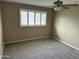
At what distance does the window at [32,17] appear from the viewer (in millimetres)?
5066

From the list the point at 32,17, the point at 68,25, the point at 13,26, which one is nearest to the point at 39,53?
the point at 13,26

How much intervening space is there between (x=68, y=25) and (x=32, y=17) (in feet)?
7.46

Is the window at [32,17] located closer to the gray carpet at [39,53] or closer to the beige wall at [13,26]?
the beige wall at [13,26]

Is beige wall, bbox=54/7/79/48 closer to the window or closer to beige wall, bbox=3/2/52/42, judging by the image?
the window

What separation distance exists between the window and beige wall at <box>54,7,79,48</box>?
97 cm

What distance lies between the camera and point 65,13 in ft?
16.3

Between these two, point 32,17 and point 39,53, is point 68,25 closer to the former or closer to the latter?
point 32,17

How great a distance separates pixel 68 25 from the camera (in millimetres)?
4754

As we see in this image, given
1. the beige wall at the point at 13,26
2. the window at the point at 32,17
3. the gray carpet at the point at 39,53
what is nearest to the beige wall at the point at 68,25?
the gray carpet at the point at 39,53

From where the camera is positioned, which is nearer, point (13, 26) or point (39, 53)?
point (39, 53)

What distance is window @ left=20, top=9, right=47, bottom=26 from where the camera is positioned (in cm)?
507

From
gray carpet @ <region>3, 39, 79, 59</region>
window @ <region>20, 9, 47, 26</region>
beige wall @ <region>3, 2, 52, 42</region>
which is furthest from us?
window @ <region>20, 9, 47, 26</region>

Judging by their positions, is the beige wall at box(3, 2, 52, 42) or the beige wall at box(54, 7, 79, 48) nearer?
the beige wall at box(54, 7, 79, 48)

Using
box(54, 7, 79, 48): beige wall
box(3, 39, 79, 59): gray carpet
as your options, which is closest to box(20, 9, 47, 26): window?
box(54, 7, 79, 48): beige wall
